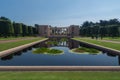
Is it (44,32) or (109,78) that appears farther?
(44,32)

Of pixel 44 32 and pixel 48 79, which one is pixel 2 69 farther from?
pixel 44 32

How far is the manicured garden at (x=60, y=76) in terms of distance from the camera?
6.33 m

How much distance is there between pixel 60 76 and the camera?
6559mm

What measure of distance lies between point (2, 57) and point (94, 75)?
7.79m

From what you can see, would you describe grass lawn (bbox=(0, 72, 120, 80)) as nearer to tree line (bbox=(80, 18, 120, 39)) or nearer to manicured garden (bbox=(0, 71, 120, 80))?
manicured garden (bbox=(0, 71, 120, 80))

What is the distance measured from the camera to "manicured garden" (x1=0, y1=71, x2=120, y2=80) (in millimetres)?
6332

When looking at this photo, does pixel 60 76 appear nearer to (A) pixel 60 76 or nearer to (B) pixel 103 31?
(A) pixel 60 76

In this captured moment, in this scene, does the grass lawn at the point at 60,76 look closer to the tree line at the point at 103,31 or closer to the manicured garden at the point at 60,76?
the manicured garden at the point at 60,76

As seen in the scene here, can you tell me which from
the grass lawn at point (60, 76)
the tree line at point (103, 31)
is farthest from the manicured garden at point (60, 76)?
the tree line at point (103, 31)

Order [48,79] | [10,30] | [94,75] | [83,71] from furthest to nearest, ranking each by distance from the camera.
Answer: [10,30], [83,71], [94,75], [48,79]

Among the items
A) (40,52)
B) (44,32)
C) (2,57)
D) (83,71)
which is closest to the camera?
(83,71)

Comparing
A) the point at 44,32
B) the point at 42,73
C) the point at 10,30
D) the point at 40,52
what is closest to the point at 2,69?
the point at 42,73

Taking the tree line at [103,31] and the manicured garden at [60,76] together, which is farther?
the tree line at [103,31]

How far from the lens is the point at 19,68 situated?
296 inches
